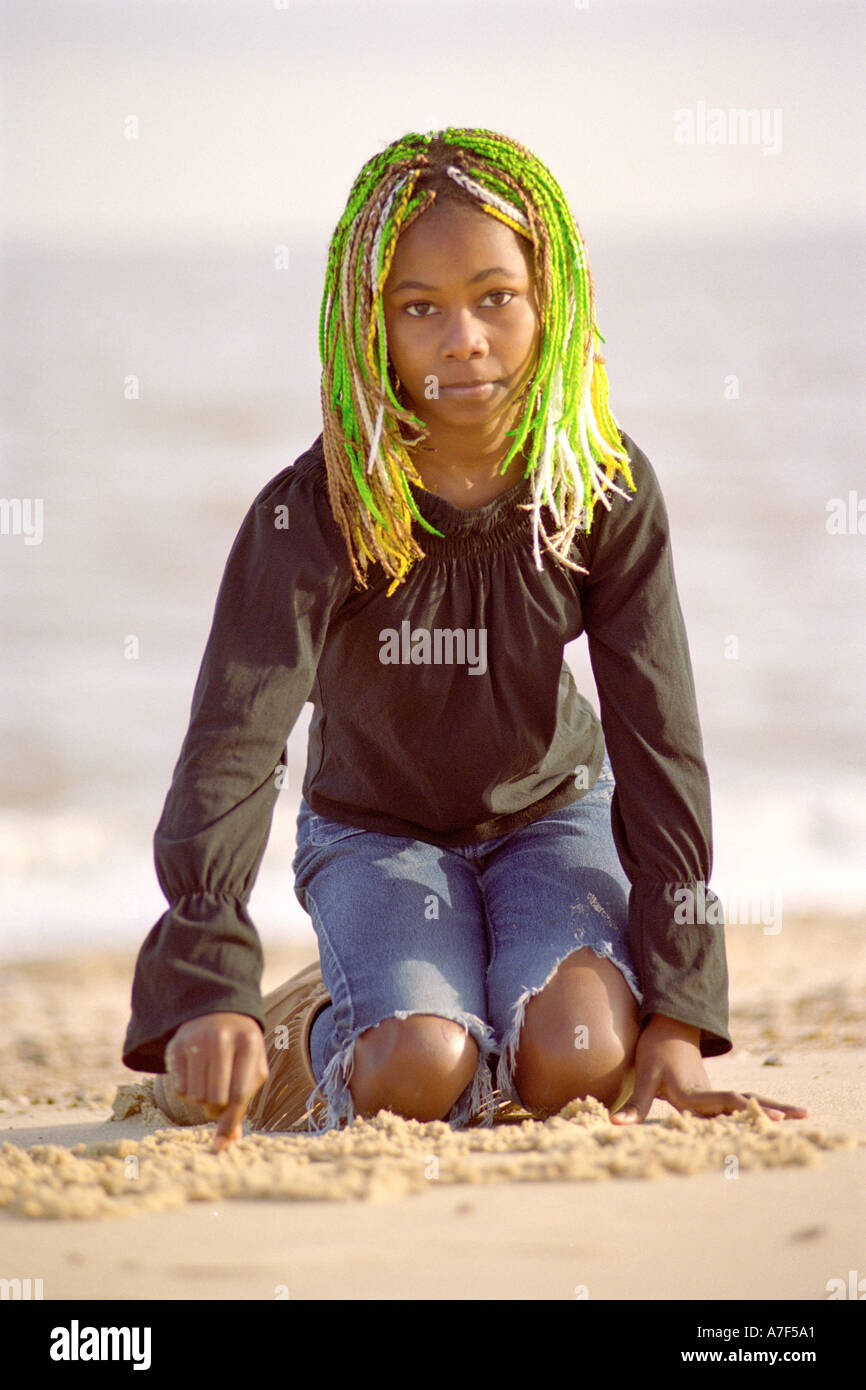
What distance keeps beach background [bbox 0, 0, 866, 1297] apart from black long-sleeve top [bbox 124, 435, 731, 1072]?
122 inches

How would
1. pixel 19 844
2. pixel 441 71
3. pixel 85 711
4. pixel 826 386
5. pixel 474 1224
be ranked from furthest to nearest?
pixel 826 386, pixel 441 71, pixel 85 711, pixel 19 844, pixel 474 1224

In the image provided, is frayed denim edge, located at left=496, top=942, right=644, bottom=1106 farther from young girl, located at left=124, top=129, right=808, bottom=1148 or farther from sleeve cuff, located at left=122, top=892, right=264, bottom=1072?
sleeve cuff, located at left=122, top=892, right=264, bottom=1072

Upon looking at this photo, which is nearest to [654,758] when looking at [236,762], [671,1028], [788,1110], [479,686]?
[479,686]

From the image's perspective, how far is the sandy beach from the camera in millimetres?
1585

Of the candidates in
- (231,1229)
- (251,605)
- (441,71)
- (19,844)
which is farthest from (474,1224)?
(441,71)

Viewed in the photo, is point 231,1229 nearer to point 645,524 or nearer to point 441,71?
point 645,524

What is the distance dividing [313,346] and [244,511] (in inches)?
73.6

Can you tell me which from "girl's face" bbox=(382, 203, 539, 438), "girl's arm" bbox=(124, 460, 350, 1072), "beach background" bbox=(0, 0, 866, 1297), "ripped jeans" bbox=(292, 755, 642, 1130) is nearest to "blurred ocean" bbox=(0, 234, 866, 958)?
Answer: "beach background" bbox=(0, 0, 866, 1297)

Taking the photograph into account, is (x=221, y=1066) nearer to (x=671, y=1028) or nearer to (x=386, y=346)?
(x=671, y=1028)

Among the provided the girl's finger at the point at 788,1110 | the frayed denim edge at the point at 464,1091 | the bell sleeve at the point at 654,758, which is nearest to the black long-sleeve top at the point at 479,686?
the bell sleeve at the point at 654,758

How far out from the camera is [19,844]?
6480mm

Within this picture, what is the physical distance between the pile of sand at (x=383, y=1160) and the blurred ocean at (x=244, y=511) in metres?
3.29

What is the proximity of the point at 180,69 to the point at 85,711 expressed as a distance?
499cm

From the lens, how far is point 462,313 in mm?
2332
